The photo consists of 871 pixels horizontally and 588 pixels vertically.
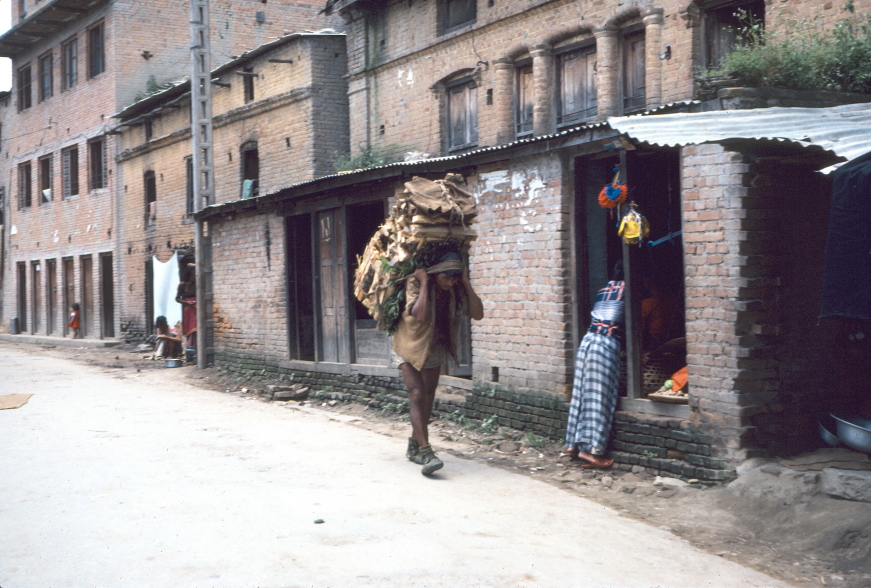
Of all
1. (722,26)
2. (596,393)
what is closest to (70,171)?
(722,26)

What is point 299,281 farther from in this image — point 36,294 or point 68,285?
point 36,294

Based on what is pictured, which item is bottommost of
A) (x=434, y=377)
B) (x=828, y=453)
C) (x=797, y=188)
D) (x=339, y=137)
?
(x=828, y=453)

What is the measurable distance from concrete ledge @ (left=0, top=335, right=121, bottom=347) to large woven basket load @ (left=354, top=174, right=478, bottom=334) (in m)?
18.0

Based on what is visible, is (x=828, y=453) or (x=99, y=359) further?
(x=99, y=359)

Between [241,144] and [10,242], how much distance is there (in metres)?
16.1

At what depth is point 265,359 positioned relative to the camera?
1271cm

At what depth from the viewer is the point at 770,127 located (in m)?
4.95

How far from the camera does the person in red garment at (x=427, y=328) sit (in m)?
6.40

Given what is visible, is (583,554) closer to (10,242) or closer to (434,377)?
(434,377)

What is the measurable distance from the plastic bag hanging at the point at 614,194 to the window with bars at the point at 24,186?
89.2ft

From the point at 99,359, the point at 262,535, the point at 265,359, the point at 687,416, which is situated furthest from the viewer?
the point at 99,359

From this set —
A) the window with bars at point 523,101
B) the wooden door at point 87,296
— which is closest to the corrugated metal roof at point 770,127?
the window with bars at point 523,101

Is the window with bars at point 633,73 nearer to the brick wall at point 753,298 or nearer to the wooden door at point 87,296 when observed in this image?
the brick wall at point 753,298

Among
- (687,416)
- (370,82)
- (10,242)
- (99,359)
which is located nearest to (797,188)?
(687,416)
